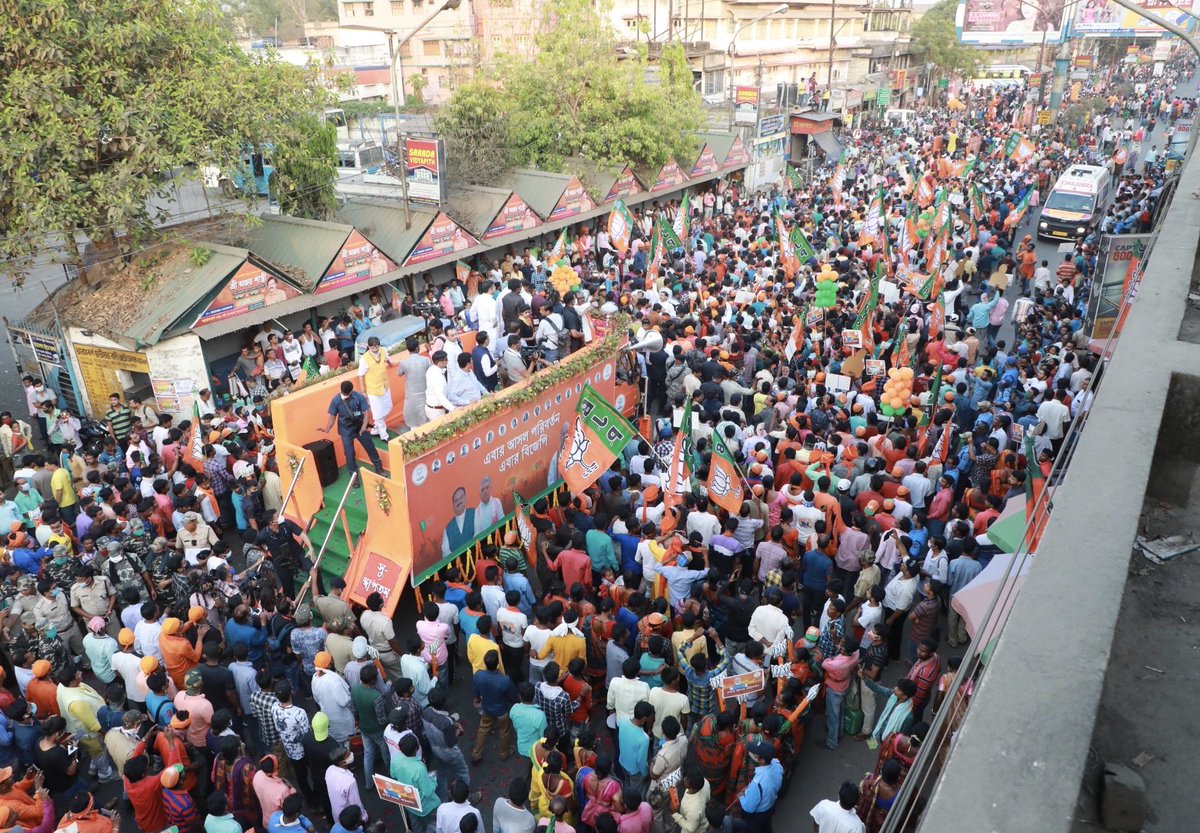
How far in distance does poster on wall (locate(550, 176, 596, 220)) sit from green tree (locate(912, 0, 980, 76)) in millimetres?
53243

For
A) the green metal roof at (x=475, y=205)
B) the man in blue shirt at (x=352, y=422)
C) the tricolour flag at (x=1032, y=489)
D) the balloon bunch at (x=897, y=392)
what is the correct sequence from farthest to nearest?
the green metal roof at (x=475, y=205)
the balloon bunch at (x=897, y=392)
the man in blue shirt at (x=352, y=422)
the tricolour flag at (x=1032, y=489)

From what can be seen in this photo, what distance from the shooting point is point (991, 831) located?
2.23 meters

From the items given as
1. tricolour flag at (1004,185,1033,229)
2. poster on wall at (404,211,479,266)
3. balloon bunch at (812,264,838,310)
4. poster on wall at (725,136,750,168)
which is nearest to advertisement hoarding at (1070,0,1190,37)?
poster on wall at (725,136,750,168)

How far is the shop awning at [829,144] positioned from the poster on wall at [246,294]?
25765 millimetres

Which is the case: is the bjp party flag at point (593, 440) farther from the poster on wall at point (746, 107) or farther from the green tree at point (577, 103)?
the poster on wall at point (746, 107)

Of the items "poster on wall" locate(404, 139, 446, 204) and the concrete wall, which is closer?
the concrete wall

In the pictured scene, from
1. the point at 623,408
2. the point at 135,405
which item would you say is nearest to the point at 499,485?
the point at 623,408

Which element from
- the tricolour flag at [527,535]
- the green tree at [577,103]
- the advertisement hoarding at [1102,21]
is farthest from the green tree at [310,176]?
the advertisement hoarding at [1102,21]

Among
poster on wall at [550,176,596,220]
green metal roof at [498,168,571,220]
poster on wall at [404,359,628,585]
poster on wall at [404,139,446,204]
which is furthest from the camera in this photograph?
poster on wall at [550,176,596,220]

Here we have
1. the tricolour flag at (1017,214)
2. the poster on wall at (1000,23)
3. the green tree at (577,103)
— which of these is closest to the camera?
the tricolour flag at (1017,214)

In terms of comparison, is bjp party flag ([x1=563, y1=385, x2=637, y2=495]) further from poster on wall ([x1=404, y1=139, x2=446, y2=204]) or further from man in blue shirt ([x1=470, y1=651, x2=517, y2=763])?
poster on wall ([x1=404, y1=139, x2=446, y2=204])

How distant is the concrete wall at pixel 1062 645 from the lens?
2.30 m

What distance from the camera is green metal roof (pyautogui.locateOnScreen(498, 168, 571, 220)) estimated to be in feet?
73.0

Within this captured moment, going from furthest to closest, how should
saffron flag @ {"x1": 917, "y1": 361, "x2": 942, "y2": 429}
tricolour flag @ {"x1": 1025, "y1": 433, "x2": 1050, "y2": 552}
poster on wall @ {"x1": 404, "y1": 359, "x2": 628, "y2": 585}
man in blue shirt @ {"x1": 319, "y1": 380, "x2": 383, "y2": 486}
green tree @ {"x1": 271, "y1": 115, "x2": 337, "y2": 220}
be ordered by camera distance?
1. green tree @ {"x1": 271, "y1": 115, "x2": 337, "y2": 220}
2. saffron flag @ {"x1": 917, "y1": 361, "x2": 942, "y2": 429}
3. man in blue shirt @ {"x1": 319, "y1": 380, "x2": 383, "y2": 486}
4. poster on wall @ {"x1": 404, "y1": 359, "x2": 628, "y2": 585}
5. tricolour flag @ {"x1": 1025, "y1": 433, "x2": 1050, "y2": 552}
